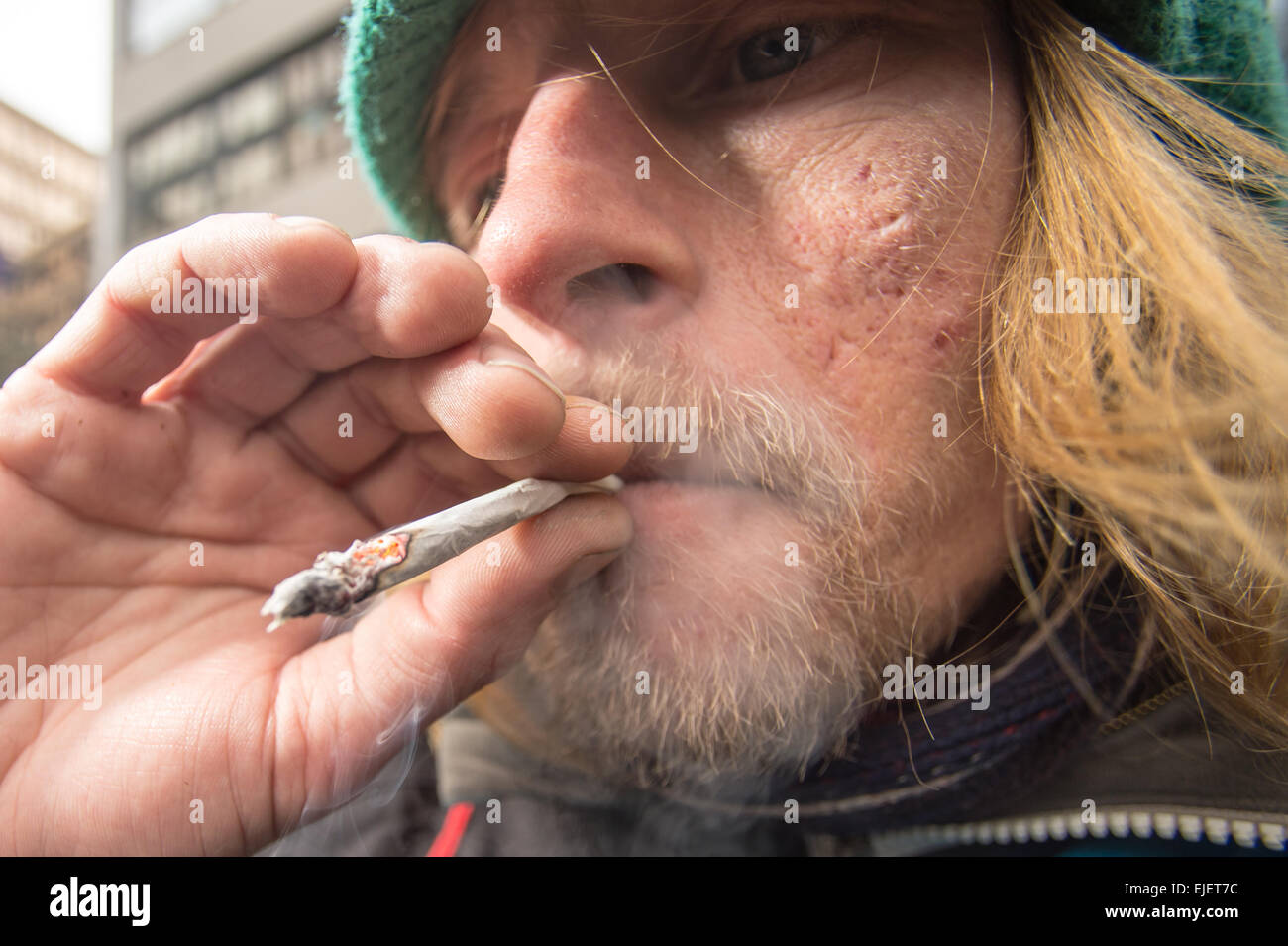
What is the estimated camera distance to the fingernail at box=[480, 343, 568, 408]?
24.0 inches

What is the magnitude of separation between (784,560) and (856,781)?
32 centimetres

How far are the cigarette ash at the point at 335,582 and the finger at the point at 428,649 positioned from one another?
0.48ft

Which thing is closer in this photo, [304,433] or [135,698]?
[135,698]

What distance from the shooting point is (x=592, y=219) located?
69cm

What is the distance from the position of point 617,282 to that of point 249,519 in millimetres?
519

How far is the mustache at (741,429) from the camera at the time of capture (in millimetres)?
688

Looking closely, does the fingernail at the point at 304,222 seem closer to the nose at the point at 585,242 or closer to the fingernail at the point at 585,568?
the nose at the point at 585,242

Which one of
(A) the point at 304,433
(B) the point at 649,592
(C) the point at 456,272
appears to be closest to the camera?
(C) the point at 456,272

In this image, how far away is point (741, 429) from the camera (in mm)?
689

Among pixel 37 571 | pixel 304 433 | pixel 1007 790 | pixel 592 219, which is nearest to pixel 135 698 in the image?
pixel 37 571

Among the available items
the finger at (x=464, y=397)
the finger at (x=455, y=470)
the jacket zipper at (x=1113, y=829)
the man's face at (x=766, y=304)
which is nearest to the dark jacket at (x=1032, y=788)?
the jacket zipper at (x=1113, y=829)

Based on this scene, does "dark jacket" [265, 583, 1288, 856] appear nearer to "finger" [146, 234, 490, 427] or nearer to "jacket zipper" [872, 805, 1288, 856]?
"jacket zipper" [872, 805, 1288, 856]

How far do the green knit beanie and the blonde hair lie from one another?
0.03 metres

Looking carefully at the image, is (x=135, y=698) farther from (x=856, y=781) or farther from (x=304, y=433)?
(x=856, y=781)
